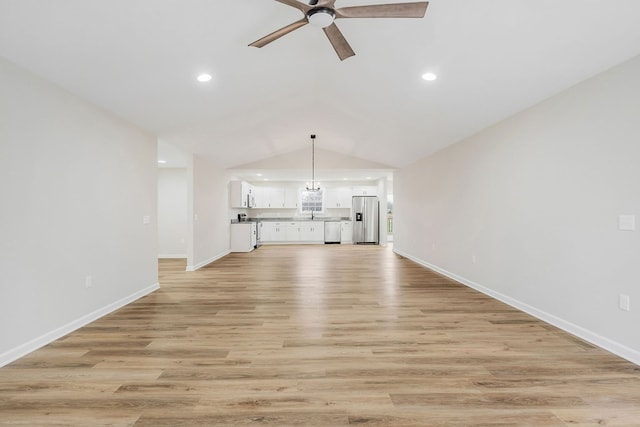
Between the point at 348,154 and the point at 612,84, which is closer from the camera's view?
the point at 612,84

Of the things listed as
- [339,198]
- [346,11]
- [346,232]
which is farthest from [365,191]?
[346,11]

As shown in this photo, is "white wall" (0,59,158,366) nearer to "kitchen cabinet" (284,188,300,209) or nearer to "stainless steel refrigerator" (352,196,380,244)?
"kitchen cabinet" (284,188,300,209)

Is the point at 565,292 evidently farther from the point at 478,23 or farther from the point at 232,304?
the point at 232,304

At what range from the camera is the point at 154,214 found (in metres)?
4.53

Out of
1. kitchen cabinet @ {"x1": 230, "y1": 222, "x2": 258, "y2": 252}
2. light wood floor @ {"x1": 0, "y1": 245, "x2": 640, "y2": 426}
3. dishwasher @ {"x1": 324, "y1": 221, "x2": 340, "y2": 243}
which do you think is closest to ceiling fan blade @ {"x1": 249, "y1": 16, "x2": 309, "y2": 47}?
light wood floor @ {"x1": 0, "y1": 245, "x2": 640, "y2": 426}

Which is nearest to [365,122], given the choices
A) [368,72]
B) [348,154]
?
[368,72]

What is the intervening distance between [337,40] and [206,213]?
539cm

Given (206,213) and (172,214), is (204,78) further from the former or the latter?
(172,214)

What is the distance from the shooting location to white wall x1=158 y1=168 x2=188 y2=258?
7.68 meters

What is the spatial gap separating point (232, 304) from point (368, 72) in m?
3.25

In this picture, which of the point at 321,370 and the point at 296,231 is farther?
the point at 296,231

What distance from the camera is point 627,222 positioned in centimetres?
234

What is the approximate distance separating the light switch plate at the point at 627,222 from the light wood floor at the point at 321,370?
3.31 feet

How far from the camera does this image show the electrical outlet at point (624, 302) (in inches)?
91.7
